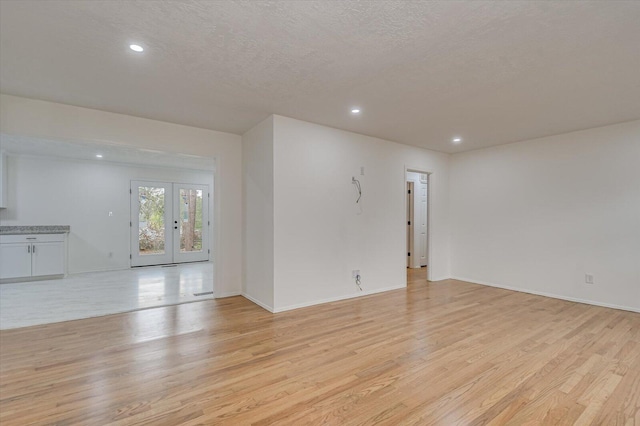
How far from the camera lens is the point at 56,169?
6.40m

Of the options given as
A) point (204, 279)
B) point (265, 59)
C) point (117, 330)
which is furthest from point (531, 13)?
point (204, 279)

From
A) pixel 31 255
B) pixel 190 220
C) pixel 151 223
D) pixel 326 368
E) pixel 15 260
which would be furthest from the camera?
pixel 190 220

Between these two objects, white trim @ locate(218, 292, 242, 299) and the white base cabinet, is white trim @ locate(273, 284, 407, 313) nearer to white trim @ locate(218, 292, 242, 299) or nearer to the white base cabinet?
white trim @ locate(218, 292, 242, 299)

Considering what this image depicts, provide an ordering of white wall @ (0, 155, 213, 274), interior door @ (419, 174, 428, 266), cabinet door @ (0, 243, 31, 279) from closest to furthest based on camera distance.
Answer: cabinet door @ (0, 243, 31, 279)
white wall @ (0, 155, 213, 274)
interior door @ (419, 174, 428, 266)

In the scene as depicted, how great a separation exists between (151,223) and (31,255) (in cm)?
230

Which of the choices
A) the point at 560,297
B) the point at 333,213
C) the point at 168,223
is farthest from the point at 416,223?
the point at 168,223

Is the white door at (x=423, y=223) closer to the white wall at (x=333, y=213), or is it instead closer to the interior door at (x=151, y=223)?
the white wall at (x=333, y=213)

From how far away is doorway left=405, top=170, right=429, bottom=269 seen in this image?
302 inches

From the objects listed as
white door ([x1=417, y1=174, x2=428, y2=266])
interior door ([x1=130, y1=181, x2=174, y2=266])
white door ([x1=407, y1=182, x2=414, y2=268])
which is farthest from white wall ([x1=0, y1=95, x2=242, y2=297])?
white door ([x1=417, y1=174, x2=428, y2=266])

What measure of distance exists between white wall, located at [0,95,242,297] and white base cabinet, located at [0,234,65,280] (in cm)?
353

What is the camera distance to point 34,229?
5836 millimetres

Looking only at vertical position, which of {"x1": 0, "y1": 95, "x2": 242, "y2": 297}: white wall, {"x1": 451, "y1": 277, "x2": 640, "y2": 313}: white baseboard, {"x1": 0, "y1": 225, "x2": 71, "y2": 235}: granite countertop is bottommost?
{"x1": 451, "y1": 277, "x2": 640, "y2": 313}: white baseboard

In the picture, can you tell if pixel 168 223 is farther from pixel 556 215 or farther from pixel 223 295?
pixel 556 215

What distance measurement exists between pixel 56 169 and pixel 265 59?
21.3ft
